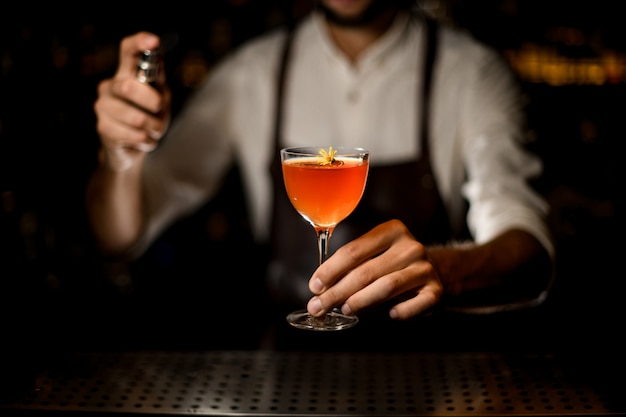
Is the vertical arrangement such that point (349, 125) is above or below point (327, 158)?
below

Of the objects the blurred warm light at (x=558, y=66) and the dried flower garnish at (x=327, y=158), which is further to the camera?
the blurred warm light at (x=558, y=66)

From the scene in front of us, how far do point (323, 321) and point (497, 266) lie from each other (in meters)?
0.57

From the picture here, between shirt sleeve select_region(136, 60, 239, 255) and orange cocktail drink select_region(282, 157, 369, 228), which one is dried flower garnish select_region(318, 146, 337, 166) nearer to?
orange cocktail drink select_region(282, 157, 369, 228)

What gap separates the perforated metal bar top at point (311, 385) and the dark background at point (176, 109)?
1.23 metres

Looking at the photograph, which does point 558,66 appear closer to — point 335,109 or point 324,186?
point 335,109

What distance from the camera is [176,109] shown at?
3.69 meters

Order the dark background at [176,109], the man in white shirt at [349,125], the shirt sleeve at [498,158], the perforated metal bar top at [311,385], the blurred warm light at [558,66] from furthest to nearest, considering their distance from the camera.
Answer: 1. the blurred warm light at [558,66]
2. the dark background at [176,109]
3. the man in white shirt at [349,125]
4. the shirt sleeve at [498,158]
5. the perforated metal bar top at [311,385]

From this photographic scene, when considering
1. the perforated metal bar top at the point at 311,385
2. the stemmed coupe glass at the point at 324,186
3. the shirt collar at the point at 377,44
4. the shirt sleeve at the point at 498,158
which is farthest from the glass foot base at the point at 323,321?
the shirt collar at the point at 377,44

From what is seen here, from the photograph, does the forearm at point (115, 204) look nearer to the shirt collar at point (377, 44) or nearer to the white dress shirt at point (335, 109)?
the white dress shirt at point (335, 109)

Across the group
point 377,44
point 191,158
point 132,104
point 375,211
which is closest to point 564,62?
point 377,44

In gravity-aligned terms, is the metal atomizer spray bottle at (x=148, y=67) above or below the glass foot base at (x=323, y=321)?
above

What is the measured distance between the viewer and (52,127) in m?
3.30

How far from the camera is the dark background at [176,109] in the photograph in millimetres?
3160

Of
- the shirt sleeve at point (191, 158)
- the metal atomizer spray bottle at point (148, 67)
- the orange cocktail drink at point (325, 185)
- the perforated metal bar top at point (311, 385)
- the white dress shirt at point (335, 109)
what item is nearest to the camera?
the orange cocktail drink at point (325, 185)
